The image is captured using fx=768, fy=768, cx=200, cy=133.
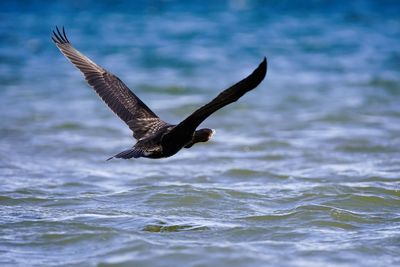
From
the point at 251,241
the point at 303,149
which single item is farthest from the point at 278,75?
the point at 251,241

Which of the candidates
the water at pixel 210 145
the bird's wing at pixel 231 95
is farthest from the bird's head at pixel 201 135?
the water at pixel 210 145

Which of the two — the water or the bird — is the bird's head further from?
the water

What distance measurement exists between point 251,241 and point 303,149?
3836mm

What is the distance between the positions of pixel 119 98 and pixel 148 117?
1.21 feet

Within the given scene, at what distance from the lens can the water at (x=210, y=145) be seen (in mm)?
5715

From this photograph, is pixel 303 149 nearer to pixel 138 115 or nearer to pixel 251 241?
pixel 138 115

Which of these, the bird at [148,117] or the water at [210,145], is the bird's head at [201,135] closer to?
the bird at [148,117]

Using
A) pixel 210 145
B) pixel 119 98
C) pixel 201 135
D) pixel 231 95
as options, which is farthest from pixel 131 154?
pixel 210 145

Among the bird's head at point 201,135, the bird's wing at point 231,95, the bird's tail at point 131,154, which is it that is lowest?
the bird's tail at point 131,154

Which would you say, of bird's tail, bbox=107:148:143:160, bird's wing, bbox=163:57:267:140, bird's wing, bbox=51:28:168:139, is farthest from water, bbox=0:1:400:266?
bird's wing, bbox=163:57:267:140

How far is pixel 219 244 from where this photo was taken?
5555 mm

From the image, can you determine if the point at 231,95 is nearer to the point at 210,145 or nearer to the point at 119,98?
the point at 119,98

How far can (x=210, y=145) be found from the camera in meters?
9.82

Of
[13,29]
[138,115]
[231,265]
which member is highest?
[13,29]
